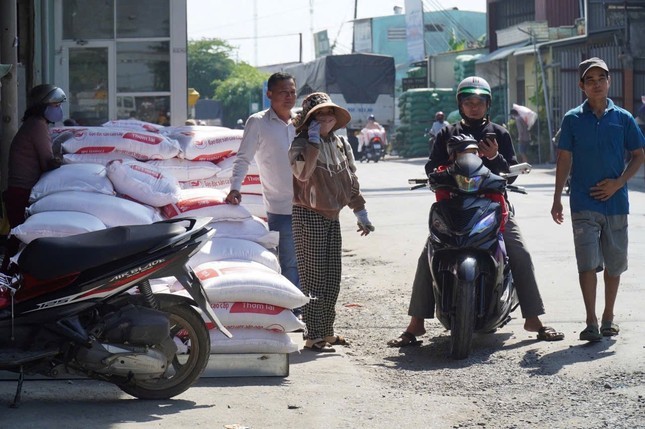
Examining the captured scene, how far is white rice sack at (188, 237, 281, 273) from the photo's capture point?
7.70 meters

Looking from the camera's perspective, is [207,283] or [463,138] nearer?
[207,283]

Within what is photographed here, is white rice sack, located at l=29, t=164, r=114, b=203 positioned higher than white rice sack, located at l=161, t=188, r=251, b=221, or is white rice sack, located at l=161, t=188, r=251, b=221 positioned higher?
white rice sack, located at l=29, t=164, r=114, b=203

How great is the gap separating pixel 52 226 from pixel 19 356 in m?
1.56

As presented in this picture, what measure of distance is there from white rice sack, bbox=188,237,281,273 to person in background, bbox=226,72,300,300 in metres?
0.53

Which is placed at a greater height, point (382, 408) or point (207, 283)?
point (207, 283)

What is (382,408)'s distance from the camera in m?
6.06

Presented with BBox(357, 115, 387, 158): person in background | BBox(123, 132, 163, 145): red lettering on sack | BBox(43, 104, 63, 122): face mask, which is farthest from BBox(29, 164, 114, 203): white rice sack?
BBox(357, 115, 387, 158): person in background

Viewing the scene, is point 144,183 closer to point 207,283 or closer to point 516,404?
point 207,283

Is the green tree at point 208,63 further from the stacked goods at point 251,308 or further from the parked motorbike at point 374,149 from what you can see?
the stacked goods at point 251,308

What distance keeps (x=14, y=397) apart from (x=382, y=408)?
6.26ft

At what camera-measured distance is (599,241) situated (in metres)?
7.65

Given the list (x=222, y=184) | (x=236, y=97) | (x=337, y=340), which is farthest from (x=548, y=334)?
(x=236, y=97)

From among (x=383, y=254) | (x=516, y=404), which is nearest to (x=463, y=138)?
(x=516, y=404)

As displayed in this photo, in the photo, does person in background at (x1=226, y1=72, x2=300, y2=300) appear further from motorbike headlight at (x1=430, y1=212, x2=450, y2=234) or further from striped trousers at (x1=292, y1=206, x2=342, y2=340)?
motorbike headlight at (x1=430, y1=212, x2=450, y2=234)
